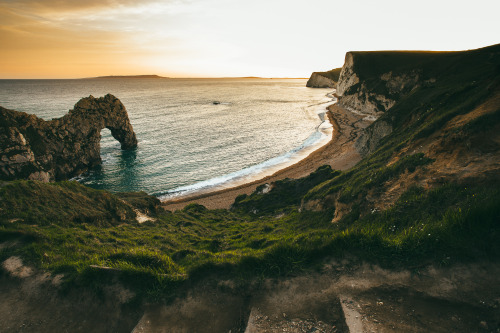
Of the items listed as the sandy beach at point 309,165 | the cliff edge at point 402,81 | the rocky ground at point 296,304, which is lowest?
the sandy beach at point 309,165

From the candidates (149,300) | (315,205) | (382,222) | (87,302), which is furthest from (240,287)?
(315,205)

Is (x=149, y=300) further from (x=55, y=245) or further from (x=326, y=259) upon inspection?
(x=55, y=245)

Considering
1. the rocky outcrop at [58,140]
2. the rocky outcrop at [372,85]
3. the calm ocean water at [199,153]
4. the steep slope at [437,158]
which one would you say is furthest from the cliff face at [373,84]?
the rocky outcrop at [58,140]

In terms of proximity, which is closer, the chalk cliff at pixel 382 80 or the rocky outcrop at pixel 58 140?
the rocky outcrop at pixel 58 140

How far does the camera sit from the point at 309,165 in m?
36.8

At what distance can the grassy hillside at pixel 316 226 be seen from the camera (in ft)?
18.2

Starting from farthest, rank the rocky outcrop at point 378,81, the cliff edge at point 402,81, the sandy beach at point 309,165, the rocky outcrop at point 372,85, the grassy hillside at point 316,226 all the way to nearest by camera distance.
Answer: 1. the rocky outcrop at point 372,85
2. the rocky outcrop at point 378,81
3. the sandy beach at point 309,165
4. the cliff edge at point 402,81
5. the grassy hillside at point 316,226

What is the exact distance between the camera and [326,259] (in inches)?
239

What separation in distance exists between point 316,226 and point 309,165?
87.8ft

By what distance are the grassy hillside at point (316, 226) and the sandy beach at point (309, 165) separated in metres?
11.0

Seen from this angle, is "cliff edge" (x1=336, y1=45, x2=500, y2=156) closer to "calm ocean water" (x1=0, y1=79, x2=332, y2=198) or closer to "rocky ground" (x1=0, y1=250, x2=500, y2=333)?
"rocky ground" (x1=0, y1=250, x2=500, y2=333)

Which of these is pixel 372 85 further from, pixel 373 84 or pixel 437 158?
pixel 437 158

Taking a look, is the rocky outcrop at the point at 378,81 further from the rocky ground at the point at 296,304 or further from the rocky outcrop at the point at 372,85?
the rocky ground at the point at 296,304

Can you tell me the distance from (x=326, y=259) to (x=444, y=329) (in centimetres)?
256
